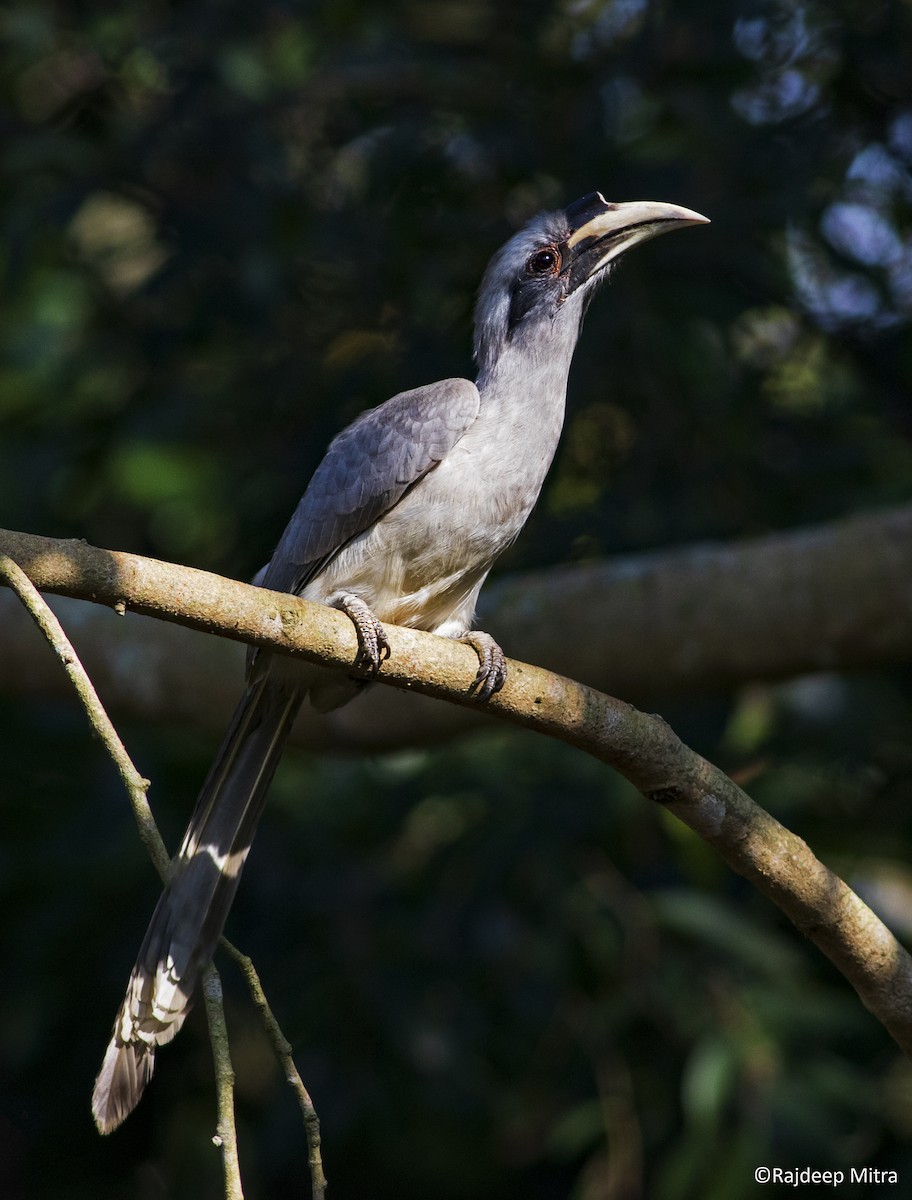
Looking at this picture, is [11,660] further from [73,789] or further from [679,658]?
[679,658]

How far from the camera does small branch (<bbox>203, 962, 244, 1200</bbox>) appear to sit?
1732 millimetres

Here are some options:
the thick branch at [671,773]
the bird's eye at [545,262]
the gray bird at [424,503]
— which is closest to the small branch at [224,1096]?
the thick branch at [671,773]

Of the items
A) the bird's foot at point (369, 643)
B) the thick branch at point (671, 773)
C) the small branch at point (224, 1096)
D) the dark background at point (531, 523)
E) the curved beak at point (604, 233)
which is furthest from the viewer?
the dark background at point (531, 523)

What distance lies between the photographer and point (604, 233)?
3.68 metres

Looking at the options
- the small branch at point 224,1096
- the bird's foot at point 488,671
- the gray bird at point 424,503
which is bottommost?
the small branch at point 224,1096

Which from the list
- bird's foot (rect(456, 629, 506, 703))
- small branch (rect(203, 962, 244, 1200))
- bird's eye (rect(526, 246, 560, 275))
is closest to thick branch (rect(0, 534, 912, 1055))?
bird's foot (rect(456, 629, 506, 703))

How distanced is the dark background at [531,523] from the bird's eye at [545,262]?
82 centimetres

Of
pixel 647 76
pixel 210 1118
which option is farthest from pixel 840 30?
pixel 210 1118

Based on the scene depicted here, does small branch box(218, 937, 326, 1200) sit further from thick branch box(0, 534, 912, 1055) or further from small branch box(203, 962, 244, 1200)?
thick branch box(0, 534, 912, 1055)

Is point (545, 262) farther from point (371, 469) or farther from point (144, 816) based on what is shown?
point (144, 816)

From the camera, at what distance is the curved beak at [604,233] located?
3658mm

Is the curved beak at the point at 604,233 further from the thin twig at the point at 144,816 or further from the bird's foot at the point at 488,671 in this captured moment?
the thin twig at the point at 144,816

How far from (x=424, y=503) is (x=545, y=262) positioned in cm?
84

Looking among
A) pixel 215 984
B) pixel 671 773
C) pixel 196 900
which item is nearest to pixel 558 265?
pixel 671 773
